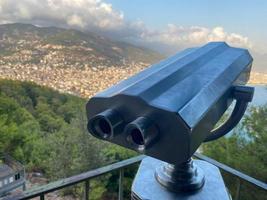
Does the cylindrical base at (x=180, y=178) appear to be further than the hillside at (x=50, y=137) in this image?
No

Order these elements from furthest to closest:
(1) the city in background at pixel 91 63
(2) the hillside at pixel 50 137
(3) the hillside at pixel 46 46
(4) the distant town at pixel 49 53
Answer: (3) the hillside at pixel 46 46, (4) the distant town at pixel 49 53, (2) the hillside at pixel 50 137, (1) the city in background at pixel 91 63

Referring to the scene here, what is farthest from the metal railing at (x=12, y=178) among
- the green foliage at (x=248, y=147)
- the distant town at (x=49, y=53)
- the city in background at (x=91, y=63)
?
the green foliage at (x=248, y=147)

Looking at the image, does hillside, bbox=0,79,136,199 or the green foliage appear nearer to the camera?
the green foliage

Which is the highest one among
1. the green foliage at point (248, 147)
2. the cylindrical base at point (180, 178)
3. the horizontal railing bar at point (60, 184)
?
the cylindrical base at point (180, 178)

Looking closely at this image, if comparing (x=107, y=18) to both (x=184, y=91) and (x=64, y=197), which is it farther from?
(x=64, y=197)

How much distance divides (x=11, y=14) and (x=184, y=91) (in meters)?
9.14

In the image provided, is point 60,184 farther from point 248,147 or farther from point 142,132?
point 248,147

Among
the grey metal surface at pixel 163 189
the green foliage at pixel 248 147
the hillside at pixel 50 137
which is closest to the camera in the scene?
the grey metal surface at pixel 163 189

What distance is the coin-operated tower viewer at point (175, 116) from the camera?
1.51 ft

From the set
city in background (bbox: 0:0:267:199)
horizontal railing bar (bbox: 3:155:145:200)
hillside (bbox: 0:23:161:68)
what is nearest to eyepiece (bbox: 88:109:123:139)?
city in background (bbox: 0:0:267:199)

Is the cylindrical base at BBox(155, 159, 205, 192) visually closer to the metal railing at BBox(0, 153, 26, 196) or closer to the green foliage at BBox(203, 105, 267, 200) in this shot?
the green foliage at BBox(203, 105, 267, 200)

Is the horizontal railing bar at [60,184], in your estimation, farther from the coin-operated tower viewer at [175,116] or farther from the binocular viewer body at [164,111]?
the binocular viewer body at [164,111]

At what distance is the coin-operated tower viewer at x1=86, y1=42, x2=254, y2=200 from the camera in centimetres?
46

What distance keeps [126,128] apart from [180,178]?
0.24 m
